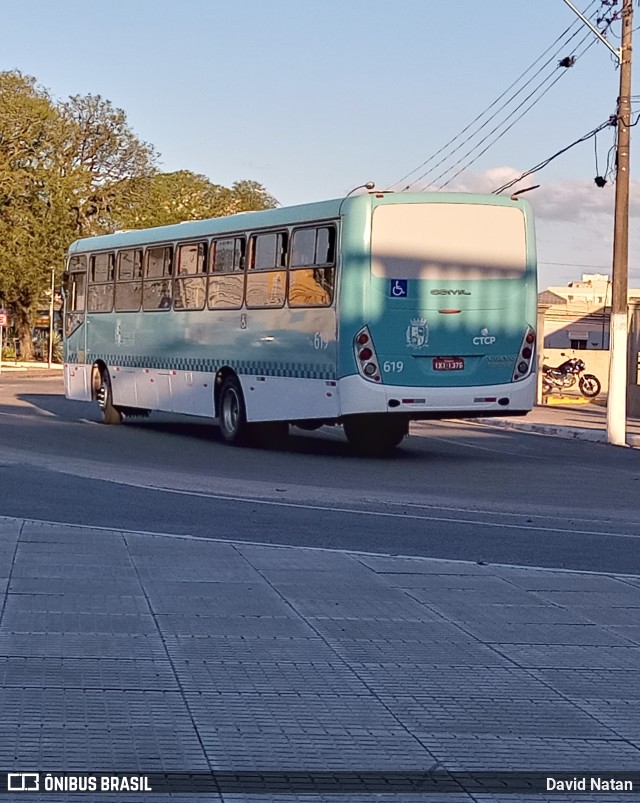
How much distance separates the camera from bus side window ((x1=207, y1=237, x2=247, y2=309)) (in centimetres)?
2225

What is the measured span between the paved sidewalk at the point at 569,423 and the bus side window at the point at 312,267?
307 inches

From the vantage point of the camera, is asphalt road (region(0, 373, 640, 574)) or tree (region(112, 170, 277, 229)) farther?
tree (region(112, 170, 277, 229))

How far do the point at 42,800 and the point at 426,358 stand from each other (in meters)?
15.1

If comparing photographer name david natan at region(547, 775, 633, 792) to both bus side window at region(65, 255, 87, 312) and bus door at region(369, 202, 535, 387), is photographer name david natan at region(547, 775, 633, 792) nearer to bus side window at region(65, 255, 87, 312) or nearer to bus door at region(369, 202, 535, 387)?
bus door at region(369, 202, 535, 387)

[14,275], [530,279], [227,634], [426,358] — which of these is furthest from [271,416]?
[14,275]

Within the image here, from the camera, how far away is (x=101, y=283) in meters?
27.4

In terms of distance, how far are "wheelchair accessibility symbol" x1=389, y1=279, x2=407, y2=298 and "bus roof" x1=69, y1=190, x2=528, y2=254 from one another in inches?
43.9

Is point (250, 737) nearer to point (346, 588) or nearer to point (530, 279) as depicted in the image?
point (346, 588)

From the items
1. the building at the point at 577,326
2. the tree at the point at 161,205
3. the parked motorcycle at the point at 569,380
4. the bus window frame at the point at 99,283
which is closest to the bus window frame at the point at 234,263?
the bus window frame at the point at 99,283

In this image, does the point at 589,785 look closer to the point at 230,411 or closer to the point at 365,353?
the point at 365,353

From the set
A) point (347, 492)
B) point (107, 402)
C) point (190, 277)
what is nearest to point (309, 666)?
point (347, 492)

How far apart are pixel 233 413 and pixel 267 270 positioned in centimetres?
255

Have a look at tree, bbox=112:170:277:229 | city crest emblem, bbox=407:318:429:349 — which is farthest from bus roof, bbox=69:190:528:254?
tree, bbox=112:170:277:229

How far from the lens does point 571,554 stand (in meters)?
11.6
